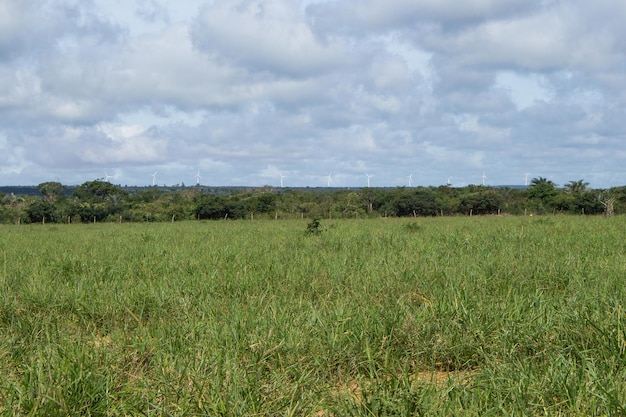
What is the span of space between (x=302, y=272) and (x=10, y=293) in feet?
10.7

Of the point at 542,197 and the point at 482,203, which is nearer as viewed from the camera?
the point at 482,203

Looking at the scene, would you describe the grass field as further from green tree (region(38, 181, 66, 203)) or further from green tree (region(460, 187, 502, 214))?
green tree (region(38, 181, 66, 203))

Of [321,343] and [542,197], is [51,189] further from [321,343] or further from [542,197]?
[321,343]

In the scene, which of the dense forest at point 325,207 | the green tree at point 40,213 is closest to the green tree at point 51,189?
the dense forest at point 325,207

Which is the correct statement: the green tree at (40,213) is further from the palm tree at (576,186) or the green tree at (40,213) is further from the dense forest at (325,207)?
the palm tree at (576,186)

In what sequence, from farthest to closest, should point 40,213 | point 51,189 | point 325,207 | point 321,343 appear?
point 51,189
point 325,207
point 40,213
point 321,343

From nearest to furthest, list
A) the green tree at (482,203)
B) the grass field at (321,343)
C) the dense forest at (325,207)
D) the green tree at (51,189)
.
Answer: the grass field at (321,343), the dense forest at (325,207), the green tree at (482,203), the green tree at (51,189)

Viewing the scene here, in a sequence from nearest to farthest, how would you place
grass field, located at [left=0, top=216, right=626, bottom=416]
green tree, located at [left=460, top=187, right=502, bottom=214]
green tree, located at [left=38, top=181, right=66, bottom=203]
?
grass field, located at [left=0, top=216, right=626, bottom=416] < green tree, located at [left=460, top=187, right=502, bottom=214] < green tree, located at [left=38, top=181, right=66, bottom=203]

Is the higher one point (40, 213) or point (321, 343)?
point (40, 213)

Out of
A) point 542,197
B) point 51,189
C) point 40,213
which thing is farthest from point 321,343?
point 51,189

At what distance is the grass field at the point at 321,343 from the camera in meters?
2.79

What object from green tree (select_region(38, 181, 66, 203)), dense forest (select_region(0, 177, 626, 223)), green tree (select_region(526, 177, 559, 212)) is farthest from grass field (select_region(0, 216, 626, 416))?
green tree (select_region(38, 181, 66, 203))

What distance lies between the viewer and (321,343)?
3.66 metres

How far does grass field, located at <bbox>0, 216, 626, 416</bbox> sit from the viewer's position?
9.14 ft
